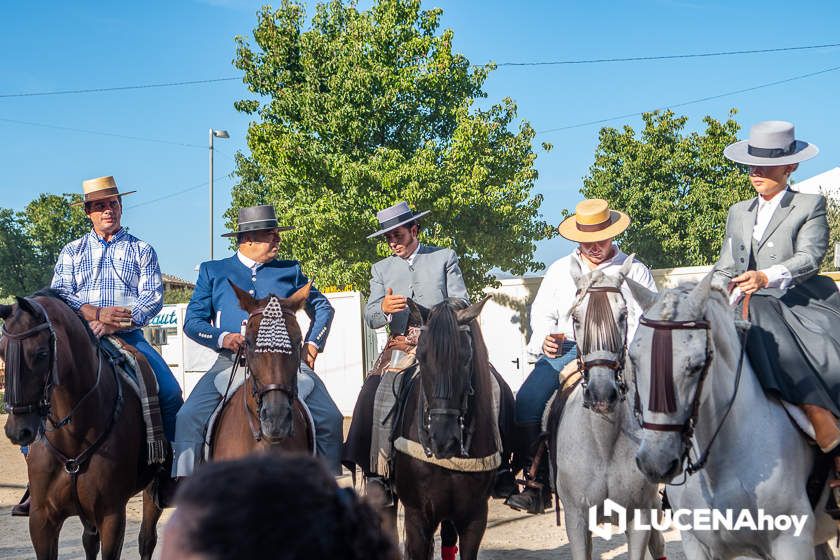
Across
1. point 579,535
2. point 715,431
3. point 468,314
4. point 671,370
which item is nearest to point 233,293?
point 468,314

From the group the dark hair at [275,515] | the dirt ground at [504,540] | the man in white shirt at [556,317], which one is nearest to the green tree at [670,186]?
the dirt ground at [504,540]

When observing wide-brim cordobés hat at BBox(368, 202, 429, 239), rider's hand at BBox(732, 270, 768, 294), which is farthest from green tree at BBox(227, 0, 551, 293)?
rider's hand at BBox(732, 270, 768, 294)

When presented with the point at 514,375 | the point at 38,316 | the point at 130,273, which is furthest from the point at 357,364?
the point at 38,316

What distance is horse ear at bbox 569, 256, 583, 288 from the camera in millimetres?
5344

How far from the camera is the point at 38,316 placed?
5.21 metres

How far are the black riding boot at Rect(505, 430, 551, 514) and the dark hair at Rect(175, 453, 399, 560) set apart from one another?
4.74m

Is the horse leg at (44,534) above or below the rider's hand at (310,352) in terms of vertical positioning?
below

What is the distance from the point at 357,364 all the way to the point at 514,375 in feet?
18.3

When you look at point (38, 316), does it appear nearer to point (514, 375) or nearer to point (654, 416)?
point (654, 416)

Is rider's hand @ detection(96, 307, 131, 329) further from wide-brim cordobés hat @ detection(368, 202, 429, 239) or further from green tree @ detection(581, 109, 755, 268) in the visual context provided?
green tree @ detection(581, 109, 755, 268)

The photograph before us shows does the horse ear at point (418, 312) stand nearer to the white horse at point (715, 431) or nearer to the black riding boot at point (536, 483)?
the black riding boot at point (536, 483)

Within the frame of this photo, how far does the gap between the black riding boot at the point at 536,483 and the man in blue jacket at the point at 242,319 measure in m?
1.35

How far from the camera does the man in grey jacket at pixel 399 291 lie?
6.35 metres

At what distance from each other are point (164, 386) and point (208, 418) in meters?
0.95
